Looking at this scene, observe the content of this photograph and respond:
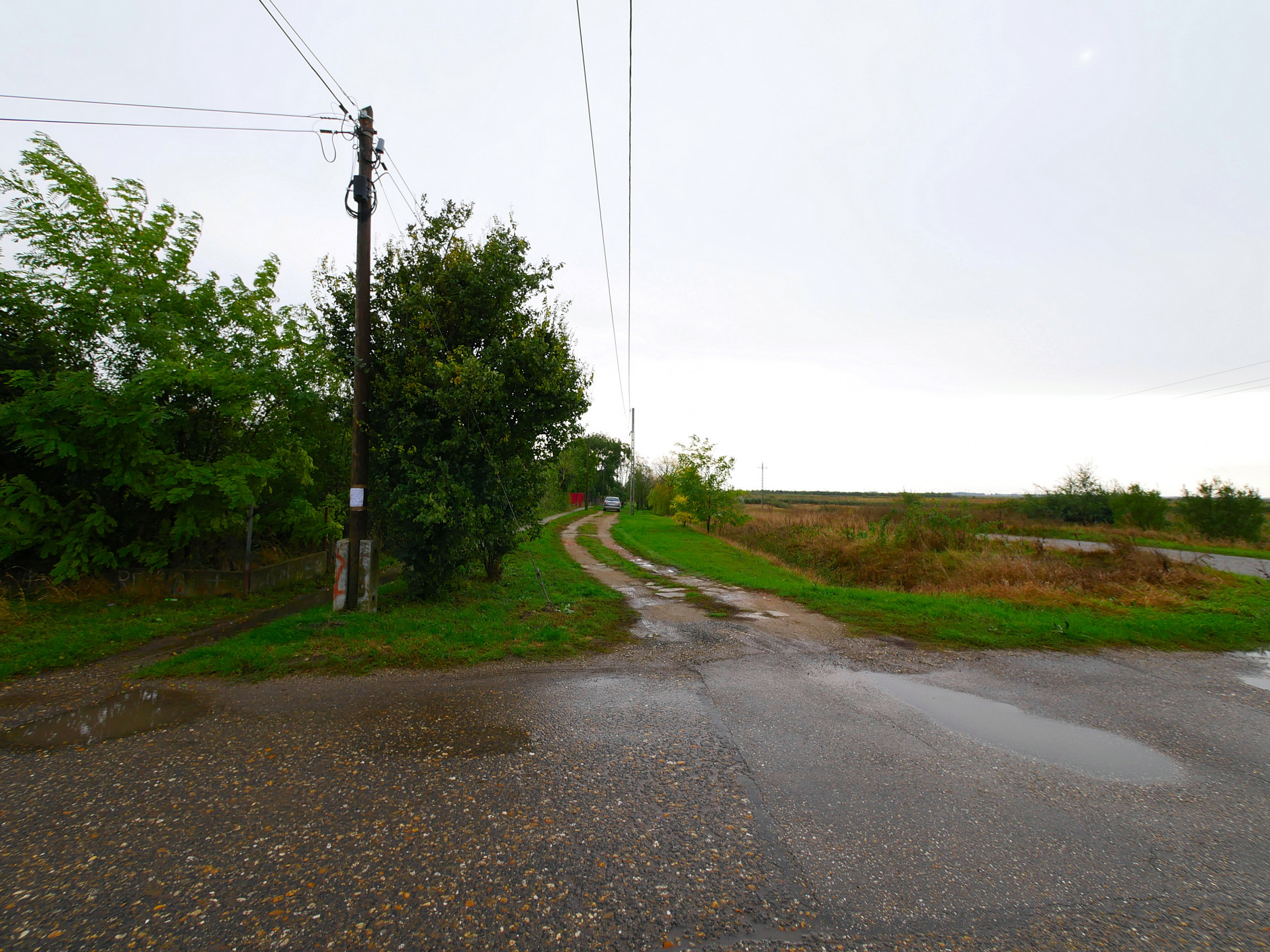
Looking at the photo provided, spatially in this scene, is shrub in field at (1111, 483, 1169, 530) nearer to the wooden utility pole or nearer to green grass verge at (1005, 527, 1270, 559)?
green grass verge at (1005, 527, 1270, 559)

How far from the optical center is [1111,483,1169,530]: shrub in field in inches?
1131

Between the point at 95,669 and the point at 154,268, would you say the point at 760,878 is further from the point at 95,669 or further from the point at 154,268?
the point at 154,268

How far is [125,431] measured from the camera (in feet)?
27.9

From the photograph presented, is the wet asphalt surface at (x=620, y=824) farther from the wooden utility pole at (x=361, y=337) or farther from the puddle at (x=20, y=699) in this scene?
the wooden utility pole at (x=361, y=337)

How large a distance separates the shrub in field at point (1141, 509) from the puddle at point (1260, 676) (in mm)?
27195

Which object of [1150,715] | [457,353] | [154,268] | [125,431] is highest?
[154,268]

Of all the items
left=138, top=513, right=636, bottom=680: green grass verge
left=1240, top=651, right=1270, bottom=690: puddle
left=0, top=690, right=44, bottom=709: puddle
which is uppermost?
left=138, top=513, right=636, bottom=680: green grass verge

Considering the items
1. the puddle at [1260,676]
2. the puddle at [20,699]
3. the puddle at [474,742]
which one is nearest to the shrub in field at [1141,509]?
the puddle at [1260,676]

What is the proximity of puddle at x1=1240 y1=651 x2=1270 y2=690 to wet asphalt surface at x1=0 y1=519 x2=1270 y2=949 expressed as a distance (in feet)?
2.09

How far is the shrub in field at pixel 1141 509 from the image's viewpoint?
1131 inches

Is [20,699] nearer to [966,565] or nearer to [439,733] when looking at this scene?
[439,733]

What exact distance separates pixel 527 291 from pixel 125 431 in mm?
6611

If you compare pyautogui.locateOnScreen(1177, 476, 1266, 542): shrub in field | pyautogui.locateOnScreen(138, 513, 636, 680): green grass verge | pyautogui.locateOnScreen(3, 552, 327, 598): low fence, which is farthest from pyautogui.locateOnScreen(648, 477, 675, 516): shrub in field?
pyautogui.locateOnScreen(138, 513, 636, 680): green grass verge

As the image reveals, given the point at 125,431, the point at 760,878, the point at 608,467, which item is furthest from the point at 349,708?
the point at 608,467
